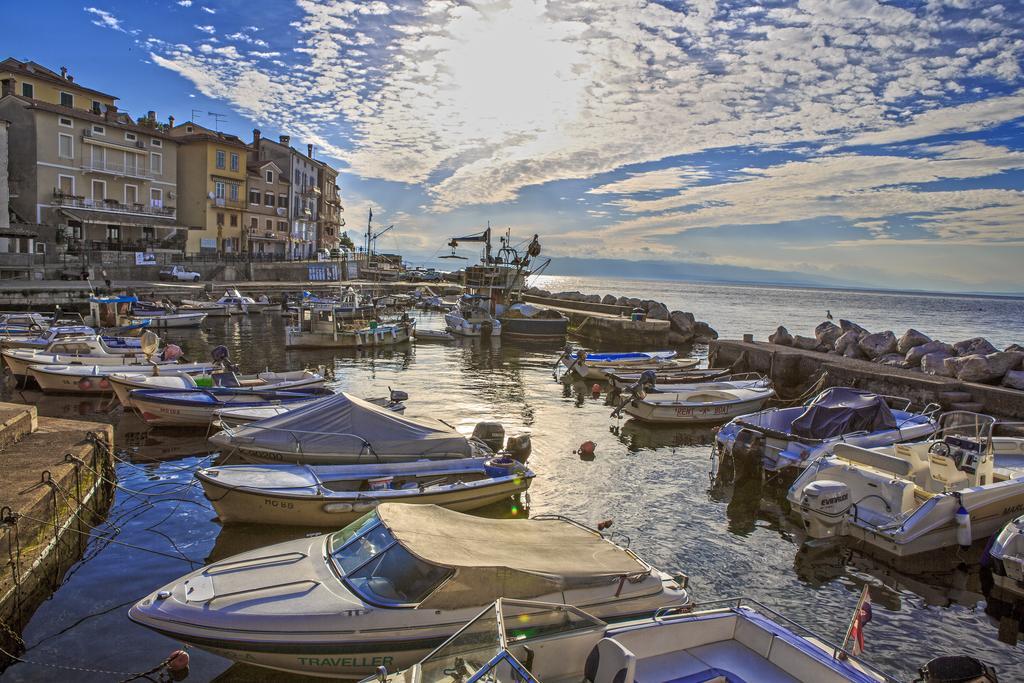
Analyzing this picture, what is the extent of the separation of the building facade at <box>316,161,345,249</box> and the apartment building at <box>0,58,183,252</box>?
26.1 metres

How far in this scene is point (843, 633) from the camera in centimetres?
926

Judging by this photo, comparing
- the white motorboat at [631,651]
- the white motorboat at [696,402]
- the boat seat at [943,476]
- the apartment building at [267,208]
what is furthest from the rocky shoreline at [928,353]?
the apartment building at [267,208]

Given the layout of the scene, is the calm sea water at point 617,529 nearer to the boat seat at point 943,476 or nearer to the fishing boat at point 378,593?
the fishing boat at point 378,593

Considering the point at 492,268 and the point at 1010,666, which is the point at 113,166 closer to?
the point at 492,268

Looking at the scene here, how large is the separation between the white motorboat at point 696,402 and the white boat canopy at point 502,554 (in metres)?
13.0

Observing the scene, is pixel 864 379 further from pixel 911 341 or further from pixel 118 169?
pixel 118 169

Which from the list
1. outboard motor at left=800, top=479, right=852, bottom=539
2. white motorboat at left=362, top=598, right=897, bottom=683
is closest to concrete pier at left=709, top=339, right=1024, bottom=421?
outboard motor at left=800, top=479, right=852, bottom=539

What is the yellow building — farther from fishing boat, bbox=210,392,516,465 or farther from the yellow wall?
fishing boat, bbox=210,392,516,465

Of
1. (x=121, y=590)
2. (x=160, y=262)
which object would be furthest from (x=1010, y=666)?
(x=160, y=262)

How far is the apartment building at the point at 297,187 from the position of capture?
7669 cm

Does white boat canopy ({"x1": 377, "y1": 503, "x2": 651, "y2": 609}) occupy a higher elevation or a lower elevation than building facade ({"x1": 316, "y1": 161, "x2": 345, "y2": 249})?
lower

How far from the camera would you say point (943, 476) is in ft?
42.0

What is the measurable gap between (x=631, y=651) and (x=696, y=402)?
677 inches

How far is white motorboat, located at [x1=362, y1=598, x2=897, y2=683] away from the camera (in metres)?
5.49
